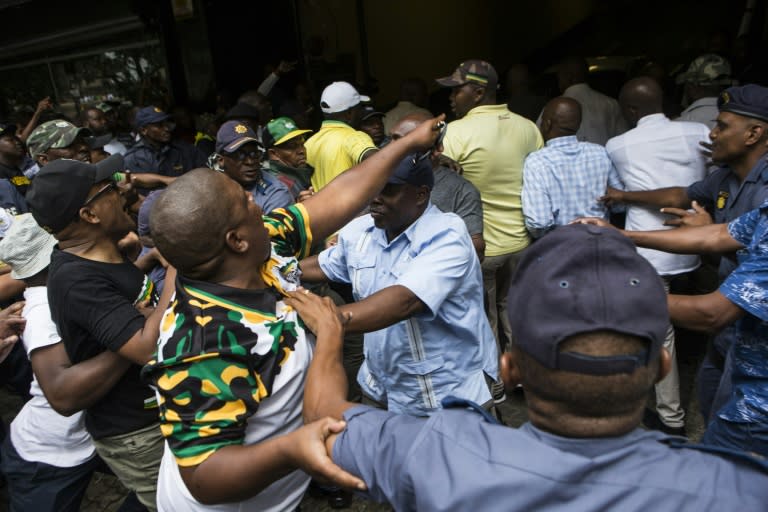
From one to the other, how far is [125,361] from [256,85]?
891cm

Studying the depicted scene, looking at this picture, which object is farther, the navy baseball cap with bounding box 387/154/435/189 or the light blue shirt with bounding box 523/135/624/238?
the light blue shirt with bounding box 523/135/624/238

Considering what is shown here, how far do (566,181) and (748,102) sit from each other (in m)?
1.23

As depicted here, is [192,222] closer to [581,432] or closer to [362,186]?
[362,186]

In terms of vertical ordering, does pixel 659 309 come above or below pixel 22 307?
above

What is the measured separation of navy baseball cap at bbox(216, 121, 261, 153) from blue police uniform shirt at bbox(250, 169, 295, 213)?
29 cm

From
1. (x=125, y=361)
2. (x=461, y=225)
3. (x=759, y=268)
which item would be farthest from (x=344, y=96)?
(x=759, y=268)

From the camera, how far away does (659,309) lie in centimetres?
101

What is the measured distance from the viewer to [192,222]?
1480 mm

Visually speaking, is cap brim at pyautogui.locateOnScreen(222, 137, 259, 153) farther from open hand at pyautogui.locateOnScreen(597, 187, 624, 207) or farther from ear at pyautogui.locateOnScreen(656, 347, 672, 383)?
ear at pyautogui.locateOnScreen(656, 347, 672, 383)

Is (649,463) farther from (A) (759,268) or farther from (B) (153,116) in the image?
(B) (153,116)

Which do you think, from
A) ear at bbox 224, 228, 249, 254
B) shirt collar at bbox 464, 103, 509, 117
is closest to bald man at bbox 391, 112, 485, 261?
shirt collar at bbox 464, 103, 509, 117

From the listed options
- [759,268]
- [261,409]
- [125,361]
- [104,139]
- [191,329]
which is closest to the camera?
[191,329]

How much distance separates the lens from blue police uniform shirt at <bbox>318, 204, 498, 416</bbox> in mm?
2119

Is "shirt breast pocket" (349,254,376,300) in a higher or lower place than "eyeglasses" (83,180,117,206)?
lower
